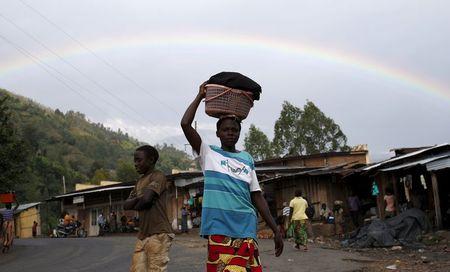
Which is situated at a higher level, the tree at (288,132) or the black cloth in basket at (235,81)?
the tree at (288,132)

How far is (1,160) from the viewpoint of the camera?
1559 cm

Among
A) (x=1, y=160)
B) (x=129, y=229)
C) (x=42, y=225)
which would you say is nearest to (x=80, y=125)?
(x=42, y=225)

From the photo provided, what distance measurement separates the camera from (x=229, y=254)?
3.65 metres

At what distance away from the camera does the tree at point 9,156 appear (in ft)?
51.6

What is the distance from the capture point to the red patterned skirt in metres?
3.63

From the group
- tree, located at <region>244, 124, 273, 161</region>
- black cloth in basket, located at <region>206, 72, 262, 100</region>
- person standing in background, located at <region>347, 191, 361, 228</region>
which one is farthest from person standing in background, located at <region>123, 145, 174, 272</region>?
tree, located at <region>244, 124, 273, 161</region>

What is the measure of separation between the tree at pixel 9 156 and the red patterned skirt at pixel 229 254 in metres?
13.6

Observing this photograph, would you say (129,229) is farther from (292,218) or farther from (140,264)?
(140,264)

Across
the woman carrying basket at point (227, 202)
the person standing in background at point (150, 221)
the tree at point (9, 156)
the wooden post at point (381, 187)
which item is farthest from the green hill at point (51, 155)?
the woman carrying basket at point (227, 202)

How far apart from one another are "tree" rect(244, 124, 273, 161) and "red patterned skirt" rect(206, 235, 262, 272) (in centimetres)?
4384

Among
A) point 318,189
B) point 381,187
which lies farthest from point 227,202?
point 318,189

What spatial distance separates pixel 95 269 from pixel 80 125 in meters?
119

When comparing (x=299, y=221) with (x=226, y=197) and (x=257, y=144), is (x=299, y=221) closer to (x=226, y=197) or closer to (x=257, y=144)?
(x=226, y=197)

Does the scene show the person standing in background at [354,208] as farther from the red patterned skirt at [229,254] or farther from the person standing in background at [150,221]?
the red patterned skirt at [229,254]
